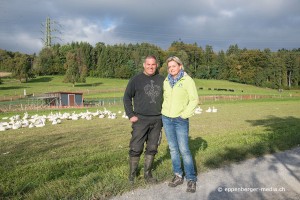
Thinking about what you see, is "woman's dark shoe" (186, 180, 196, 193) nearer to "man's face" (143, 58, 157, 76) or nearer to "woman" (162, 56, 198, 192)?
"woman" (162, 56, 198, 192)

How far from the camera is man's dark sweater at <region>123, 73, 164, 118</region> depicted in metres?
6.57

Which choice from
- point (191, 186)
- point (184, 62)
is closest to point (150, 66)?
point (191, 186)

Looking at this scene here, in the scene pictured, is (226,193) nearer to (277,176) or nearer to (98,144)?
(277,176)

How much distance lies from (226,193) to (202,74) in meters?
127

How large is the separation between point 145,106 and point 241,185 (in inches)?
94.2

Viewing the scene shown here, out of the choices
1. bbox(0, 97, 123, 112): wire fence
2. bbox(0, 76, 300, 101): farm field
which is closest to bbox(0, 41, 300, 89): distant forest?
bbox(0, 76, 300, 101): farm field

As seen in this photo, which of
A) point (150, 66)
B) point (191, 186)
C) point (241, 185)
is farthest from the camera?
point (150, 66)

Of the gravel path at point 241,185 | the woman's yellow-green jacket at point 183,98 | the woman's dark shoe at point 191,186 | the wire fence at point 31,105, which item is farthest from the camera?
the wire fence at point 31,105

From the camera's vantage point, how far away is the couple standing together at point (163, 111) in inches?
249

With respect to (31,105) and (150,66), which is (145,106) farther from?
(31,105)

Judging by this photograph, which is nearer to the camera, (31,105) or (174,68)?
(174,68)

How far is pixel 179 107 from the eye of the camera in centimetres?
634

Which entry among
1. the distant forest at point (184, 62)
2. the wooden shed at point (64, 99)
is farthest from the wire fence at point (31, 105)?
the distant forest at point (184, 62)

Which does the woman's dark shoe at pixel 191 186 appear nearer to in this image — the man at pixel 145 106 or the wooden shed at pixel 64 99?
the man at pixel 145 106
